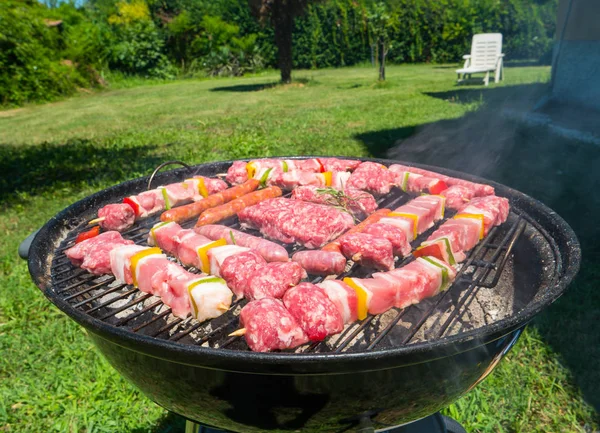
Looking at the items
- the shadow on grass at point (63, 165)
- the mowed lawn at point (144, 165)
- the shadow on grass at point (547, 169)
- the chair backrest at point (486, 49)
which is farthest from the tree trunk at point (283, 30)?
the shadow on grass at point (63, 165)

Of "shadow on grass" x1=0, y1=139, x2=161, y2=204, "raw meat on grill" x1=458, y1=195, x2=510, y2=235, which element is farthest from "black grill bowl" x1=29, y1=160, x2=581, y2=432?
"shadow on grass" x1=0, y1=139, x2=161, y2=204

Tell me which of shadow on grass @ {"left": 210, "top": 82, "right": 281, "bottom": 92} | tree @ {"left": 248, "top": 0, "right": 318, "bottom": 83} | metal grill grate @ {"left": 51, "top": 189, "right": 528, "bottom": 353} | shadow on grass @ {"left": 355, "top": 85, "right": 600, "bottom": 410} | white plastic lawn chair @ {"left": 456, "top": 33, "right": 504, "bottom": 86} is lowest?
Result: shadow on grass @ {"left": 210, "top": 82, "right": 281, "bottom": 92}

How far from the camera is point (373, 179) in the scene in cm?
289

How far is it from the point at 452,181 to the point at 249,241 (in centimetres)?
144

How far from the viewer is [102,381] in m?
3.25

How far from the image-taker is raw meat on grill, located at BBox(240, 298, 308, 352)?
1490 mm

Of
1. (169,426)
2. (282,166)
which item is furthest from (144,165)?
(169,426)

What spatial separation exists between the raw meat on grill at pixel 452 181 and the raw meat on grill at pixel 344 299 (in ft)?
4.47

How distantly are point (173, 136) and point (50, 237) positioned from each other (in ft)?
26.9

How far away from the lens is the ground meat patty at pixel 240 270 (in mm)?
1858

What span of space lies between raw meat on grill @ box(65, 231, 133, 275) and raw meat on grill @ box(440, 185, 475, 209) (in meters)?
1.89

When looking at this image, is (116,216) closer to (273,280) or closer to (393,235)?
(273,280)

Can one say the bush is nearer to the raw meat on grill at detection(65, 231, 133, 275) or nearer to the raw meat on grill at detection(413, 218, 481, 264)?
the raw meat on grill at detection(65, 231, 133, 275)

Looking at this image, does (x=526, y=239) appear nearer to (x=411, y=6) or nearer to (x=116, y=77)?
(x=116, y=77)
